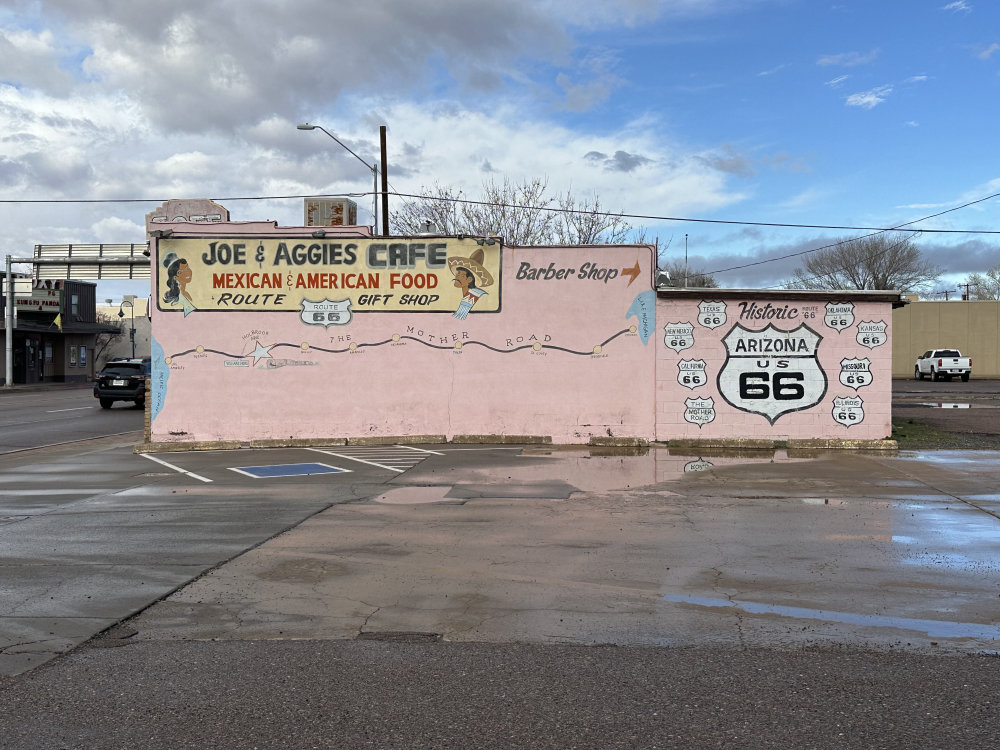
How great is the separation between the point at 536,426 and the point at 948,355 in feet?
125

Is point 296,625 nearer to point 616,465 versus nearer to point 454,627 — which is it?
point 454,627

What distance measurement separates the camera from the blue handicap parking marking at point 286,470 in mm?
13430

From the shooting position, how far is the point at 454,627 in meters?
5.79

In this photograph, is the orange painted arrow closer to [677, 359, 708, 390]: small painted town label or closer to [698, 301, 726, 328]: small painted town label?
Result: [698, 301, 726, 328]: small painted town label

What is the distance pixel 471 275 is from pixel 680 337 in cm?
445

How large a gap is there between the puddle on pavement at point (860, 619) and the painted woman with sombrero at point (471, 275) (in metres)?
11.7

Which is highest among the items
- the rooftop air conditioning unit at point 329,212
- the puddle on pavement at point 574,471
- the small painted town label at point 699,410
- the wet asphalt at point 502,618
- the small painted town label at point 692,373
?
the rooftop air conditioning unit at point 329,212

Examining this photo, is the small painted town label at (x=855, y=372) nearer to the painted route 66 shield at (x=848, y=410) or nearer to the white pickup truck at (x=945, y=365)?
the painted route 66 shield at (x=848, y=410)

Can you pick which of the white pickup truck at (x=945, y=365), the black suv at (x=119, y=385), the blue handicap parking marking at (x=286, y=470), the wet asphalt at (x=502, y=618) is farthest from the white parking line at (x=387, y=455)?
the white pickup truck at (x=945, y=365)

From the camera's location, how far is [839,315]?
16906 millimetres

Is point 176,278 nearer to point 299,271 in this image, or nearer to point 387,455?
point 299,271

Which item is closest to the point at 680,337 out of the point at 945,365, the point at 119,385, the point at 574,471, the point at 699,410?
the point at 699,410

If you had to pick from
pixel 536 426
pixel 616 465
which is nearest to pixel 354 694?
pixel 616 465

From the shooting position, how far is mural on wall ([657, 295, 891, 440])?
55.5 ft
